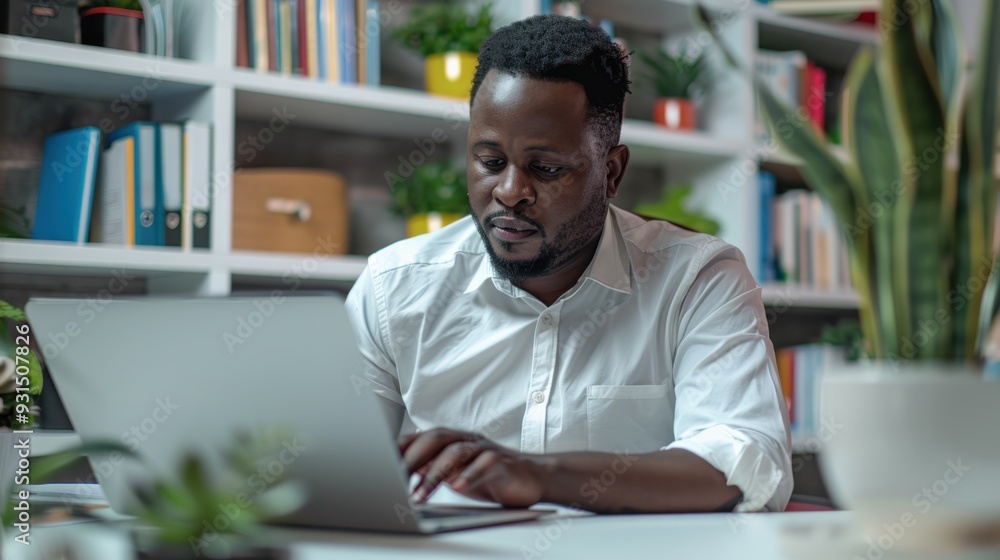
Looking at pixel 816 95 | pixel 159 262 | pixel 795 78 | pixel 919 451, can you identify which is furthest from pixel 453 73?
pixel 919 451

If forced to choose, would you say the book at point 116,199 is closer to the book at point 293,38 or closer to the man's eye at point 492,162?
the book at point 293,38

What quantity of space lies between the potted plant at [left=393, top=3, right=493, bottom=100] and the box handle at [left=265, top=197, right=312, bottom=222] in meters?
0.44

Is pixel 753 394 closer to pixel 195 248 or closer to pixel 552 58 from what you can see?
pixel 552 58

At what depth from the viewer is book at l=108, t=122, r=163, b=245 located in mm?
1938

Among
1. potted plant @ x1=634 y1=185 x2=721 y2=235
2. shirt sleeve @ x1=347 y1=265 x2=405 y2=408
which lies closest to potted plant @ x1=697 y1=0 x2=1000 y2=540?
shirt sleeve @ x1=347 y1=265 x2=405 y2=408

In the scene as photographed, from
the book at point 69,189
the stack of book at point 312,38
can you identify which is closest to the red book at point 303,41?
the stack of book at point 312,38

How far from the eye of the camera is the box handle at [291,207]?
2172 millimetres

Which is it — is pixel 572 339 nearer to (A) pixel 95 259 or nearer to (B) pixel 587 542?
(B) pixel 587 542

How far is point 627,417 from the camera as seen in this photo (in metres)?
1.44

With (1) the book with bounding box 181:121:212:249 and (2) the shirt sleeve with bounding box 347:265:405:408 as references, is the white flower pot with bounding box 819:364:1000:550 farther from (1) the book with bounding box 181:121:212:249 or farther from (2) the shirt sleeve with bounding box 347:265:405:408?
(1) the book with bounding box 181:121:212:249

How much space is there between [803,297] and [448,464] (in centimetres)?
223

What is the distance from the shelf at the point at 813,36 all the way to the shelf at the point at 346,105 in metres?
1.09

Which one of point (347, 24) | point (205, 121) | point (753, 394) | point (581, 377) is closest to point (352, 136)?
point (347, 24)

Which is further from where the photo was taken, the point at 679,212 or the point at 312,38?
the point at 679,212
